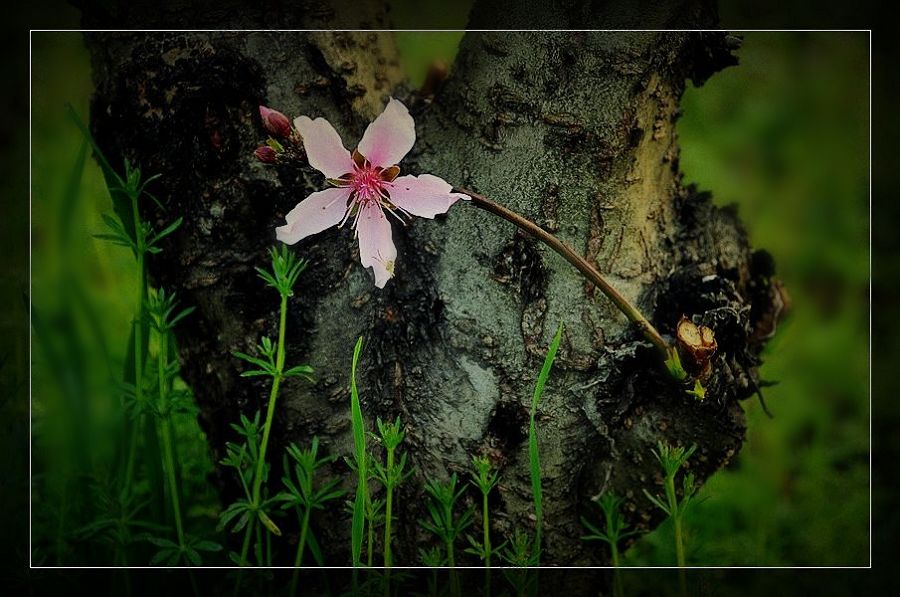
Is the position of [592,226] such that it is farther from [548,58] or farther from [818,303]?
[818,303]

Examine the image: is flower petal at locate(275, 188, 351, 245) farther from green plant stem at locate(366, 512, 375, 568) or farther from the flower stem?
green plant stem at locate(366, 512, 375, 568)

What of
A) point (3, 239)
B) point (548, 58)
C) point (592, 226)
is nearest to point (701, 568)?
point (592, 226)

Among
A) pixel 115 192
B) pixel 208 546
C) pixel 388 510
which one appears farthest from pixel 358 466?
pixel 115 192

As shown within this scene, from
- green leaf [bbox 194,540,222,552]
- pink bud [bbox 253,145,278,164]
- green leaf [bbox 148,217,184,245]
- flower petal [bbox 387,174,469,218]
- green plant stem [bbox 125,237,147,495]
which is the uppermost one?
pink bud [bbox 253,145,278,164]

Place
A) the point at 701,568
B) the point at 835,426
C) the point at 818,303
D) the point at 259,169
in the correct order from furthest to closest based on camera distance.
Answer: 1. the point at 818,303
2. the point at 835,426
3. the point at 701,568
4. the point at 259,169

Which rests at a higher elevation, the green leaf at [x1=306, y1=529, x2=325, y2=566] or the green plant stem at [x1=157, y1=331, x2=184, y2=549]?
the green plant stem at [x1=157, y1=331, x2=184, y2=549]

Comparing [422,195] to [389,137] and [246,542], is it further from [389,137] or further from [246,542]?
[246,542]

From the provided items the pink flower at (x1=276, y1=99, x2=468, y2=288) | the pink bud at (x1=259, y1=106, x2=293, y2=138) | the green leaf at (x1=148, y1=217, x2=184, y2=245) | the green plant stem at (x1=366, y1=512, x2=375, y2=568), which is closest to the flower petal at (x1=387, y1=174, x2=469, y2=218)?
the pink flower at (x1=276, y1=99, x2=468, y2=288)
